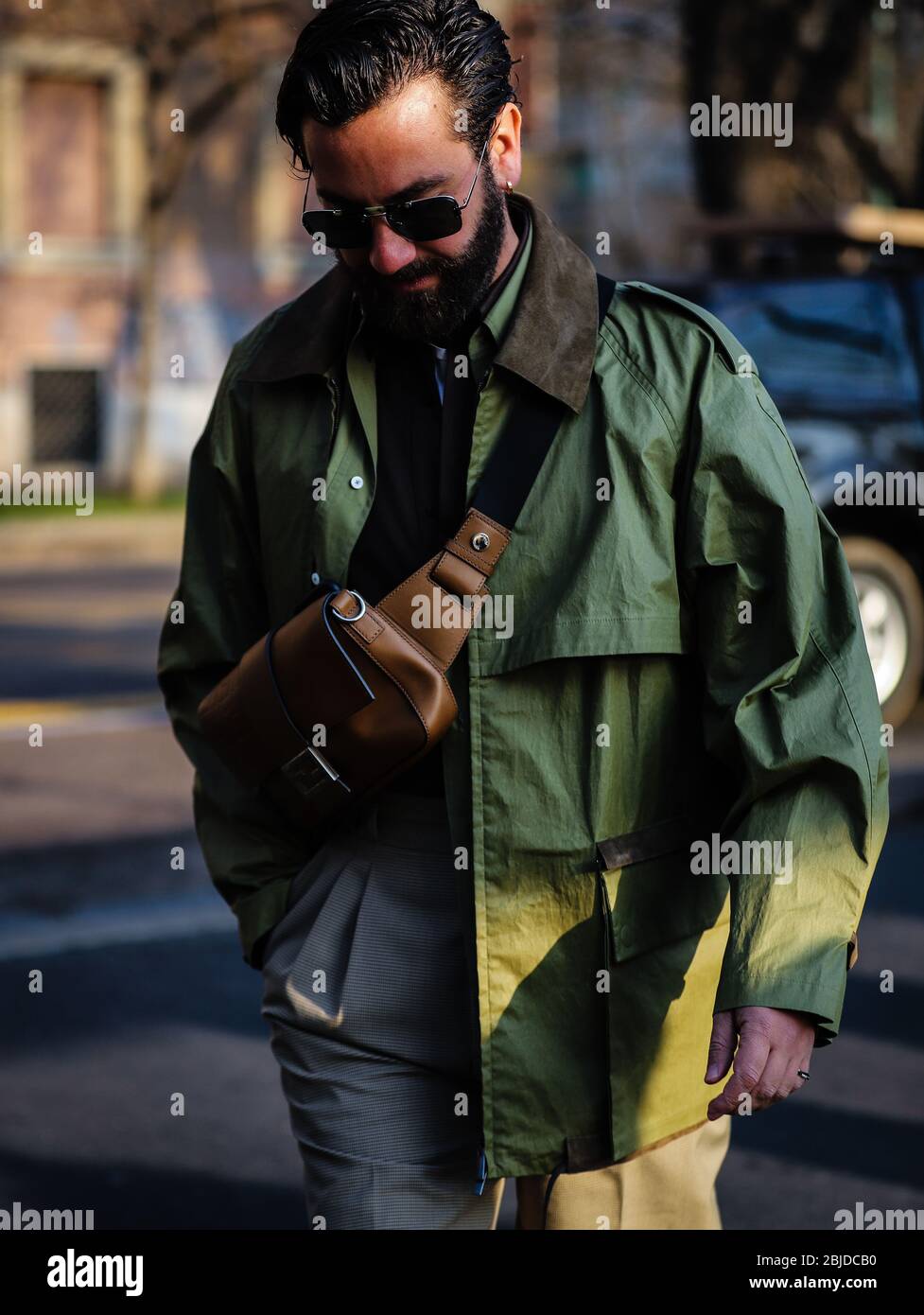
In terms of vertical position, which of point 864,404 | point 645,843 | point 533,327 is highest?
point 864,404

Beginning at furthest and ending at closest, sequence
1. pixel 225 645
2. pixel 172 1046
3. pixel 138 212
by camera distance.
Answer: pixel 138 212, pixel 172 1046, pixel 225 645

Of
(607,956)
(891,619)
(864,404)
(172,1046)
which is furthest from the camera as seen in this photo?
(891,619)

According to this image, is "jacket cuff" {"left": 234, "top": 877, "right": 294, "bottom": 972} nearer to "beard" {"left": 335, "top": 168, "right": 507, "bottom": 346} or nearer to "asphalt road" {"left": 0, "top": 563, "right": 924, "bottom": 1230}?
"beard" {"left": 335, "top": 168, "right": 507, "bottom": 346}

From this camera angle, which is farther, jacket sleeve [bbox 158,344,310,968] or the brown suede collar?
jacket sleeve [bbox 158,344,310,968]

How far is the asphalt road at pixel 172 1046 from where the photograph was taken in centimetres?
379

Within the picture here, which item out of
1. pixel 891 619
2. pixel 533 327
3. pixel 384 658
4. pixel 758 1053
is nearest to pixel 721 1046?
pixel 758 1053

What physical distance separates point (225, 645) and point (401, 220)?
0.68 metres

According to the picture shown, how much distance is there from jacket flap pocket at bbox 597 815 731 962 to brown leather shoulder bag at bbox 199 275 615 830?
265 mm

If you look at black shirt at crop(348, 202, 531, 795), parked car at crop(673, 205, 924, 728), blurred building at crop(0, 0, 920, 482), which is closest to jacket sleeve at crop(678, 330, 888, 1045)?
black shirt at crop(348, 202, 531, 795)

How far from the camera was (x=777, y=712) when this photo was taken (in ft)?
6.67

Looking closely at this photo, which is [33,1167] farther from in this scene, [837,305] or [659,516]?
[837,305]

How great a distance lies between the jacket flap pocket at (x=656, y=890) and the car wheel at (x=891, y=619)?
5874 millimetres

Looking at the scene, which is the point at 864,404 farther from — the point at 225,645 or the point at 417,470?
the point at 417,470

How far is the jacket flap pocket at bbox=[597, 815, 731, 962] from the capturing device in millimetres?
2076
